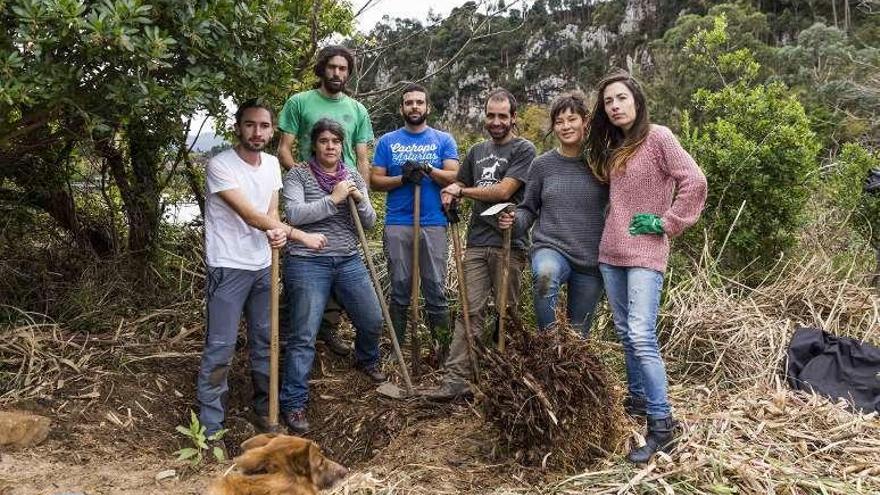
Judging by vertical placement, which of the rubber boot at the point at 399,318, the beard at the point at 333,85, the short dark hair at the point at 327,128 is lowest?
the rubber boot at the point at 399,318

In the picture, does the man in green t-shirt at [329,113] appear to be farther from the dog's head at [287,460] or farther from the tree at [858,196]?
the tree at [858,196]

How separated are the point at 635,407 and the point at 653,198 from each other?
4.04 ft

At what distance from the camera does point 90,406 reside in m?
4.30

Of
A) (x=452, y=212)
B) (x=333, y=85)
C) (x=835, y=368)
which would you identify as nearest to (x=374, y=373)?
(x=452, y=212)

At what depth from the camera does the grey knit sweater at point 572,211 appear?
13.1ft

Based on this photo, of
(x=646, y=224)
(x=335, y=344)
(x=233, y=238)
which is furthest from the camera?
(x=335, y=344)

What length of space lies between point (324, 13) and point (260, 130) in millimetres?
2069

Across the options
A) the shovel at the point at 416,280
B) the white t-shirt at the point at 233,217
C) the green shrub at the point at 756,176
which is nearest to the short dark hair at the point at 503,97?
the shovel at the point at 416,280

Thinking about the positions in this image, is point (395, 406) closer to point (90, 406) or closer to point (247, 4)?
point (90, 406)

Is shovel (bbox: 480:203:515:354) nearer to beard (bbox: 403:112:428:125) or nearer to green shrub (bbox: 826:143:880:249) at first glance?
beard (bbox: 403:112:428:125)

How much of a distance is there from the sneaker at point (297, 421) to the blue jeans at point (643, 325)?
83.5 inches

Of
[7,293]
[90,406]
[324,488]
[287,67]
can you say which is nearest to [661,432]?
[324,488]

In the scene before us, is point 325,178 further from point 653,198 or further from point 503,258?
point 653,198

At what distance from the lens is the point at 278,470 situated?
2.52 meters
